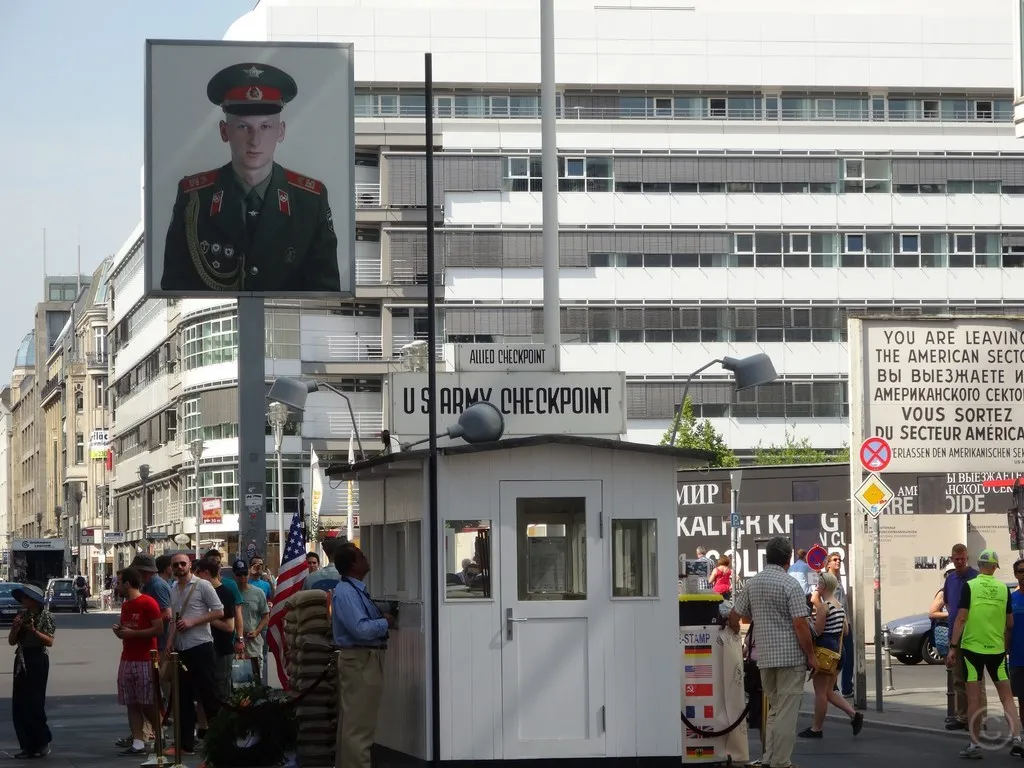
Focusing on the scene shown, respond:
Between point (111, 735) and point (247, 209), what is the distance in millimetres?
9176

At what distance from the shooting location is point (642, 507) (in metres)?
14.6

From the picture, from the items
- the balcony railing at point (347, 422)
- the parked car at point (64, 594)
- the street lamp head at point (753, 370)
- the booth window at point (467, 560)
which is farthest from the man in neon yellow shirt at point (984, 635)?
the parked car at point (64, 594)

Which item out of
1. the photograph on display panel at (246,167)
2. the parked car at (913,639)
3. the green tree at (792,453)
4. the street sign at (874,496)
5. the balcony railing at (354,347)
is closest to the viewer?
the street sign at (874,496)

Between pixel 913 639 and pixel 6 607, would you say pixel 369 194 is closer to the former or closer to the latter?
pixel 6 607

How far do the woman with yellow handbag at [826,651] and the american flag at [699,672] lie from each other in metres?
2.85

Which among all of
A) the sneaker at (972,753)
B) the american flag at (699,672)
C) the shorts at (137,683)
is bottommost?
the sneaker at (972,753)

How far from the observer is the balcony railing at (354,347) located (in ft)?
253

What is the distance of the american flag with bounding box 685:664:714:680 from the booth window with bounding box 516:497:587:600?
1347mm

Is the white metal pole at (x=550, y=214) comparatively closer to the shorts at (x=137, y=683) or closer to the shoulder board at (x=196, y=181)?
the shoulder board at (x=196, y=181)

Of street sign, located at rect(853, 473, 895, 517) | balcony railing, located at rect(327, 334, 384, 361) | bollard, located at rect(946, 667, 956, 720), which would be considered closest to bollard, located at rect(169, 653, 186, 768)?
bollard, located at rect(946, 667, 956, 720)

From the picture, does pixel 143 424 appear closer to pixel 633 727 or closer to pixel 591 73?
pixel 591 73

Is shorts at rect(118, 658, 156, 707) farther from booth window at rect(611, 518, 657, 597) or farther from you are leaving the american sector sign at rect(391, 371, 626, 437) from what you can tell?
booth window at rect(611, 518, 657, 597)

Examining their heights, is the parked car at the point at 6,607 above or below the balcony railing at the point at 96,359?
below

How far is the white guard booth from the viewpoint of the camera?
46.4 ft
